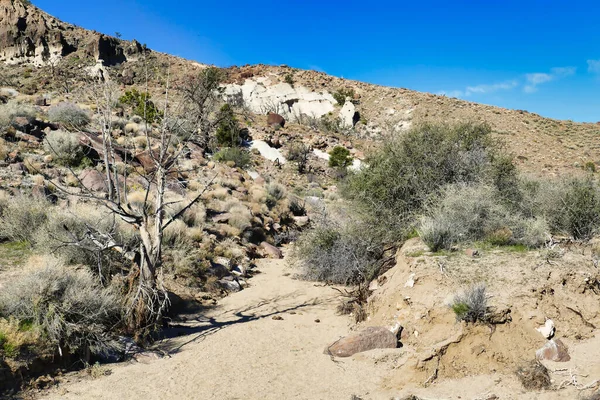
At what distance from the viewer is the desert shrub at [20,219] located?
836 cm

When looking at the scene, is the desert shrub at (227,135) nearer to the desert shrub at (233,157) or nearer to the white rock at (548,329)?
the desert shrub at (233,157)

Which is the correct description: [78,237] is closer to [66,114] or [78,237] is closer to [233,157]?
[66,114]

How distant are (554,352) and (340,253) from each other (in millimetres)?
5289

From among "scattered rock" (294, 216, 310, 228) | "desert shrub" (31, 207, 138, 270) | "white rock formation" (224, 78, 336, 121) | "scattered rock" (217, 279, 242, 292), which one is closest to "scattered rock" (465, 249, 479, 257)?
"scattered rock" (217, 279, 242, 292)

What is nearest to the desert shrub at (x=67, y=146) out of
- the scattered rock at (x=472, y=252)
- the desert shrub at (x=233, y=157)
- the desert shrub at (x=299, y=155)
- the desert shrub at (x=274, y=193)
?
the desert shrub at (x=274, y=193)

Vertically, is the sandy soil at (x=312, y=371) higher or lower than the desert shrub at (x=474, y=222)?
lower

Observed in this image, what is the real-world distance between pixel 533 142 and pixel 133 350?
3594 cm

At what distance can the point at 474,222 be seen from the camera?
8148mm

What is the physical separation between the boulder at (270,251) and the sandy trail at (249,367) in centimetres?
503

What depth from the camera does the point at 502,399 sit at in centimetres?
431

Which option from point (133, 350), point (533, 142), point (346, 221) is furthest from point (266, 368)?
point (533, 142)

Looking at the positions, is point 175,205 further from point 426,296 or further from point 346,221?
point 426,296

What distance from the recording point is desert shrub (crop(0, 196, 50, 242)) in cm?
836

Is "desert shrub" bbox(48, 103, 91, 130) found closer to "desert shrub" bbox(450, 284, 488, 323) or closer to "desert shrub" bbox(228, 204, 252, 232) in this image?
"desert shrub" bbox(228, 204, 252, 232)
